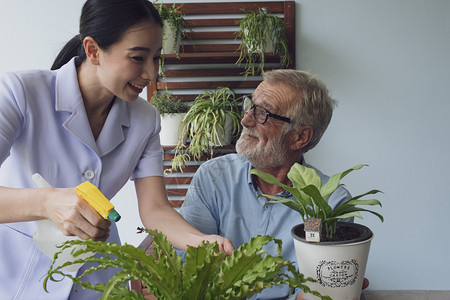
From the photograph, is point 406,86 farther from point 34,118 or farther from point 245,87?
point 34,118

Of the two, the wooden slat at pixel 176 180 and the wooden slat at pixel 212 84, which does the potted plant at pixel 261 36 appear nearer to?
the wooden slat at pixel 212 84

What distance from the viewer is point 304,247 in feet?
3.17

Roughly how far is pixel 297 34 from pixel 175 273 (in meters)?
2.34

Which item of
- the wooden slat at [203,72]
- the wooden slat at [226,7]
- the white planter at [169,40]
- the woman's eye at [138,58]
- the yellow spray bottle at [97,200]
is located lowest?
the wooden slat at [203,72]

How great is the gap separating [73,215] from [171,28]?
1966 millimetres

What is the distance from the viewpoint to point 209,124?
259cm

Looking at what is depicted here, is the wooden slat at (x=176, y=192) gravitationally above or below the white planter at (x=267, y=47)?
below

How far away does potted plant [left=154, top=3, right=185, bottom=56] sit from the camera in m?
2.66

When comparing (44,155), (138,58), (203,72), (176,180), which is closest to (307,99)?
(138,58)

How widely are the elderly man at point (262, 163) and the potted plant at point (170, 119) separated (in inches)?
38.8

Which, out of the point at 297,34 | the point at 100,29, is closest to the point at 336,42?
the point at 297,34

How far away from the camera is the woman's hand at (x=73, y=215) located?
0.89m

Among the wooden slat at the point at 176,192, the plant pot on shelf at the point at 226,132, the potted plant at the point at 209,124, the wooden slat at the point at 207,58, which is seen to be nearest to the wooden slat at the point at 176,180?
the wooden slat at the point at 176,192

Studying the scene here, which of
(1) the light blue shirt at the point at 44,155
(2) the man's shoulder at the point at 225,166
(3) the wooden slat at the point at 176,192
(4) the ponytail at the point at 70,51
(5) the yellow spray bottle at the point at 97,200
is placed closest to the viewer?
(5) the yellow spray bottle at the point at 97,200
